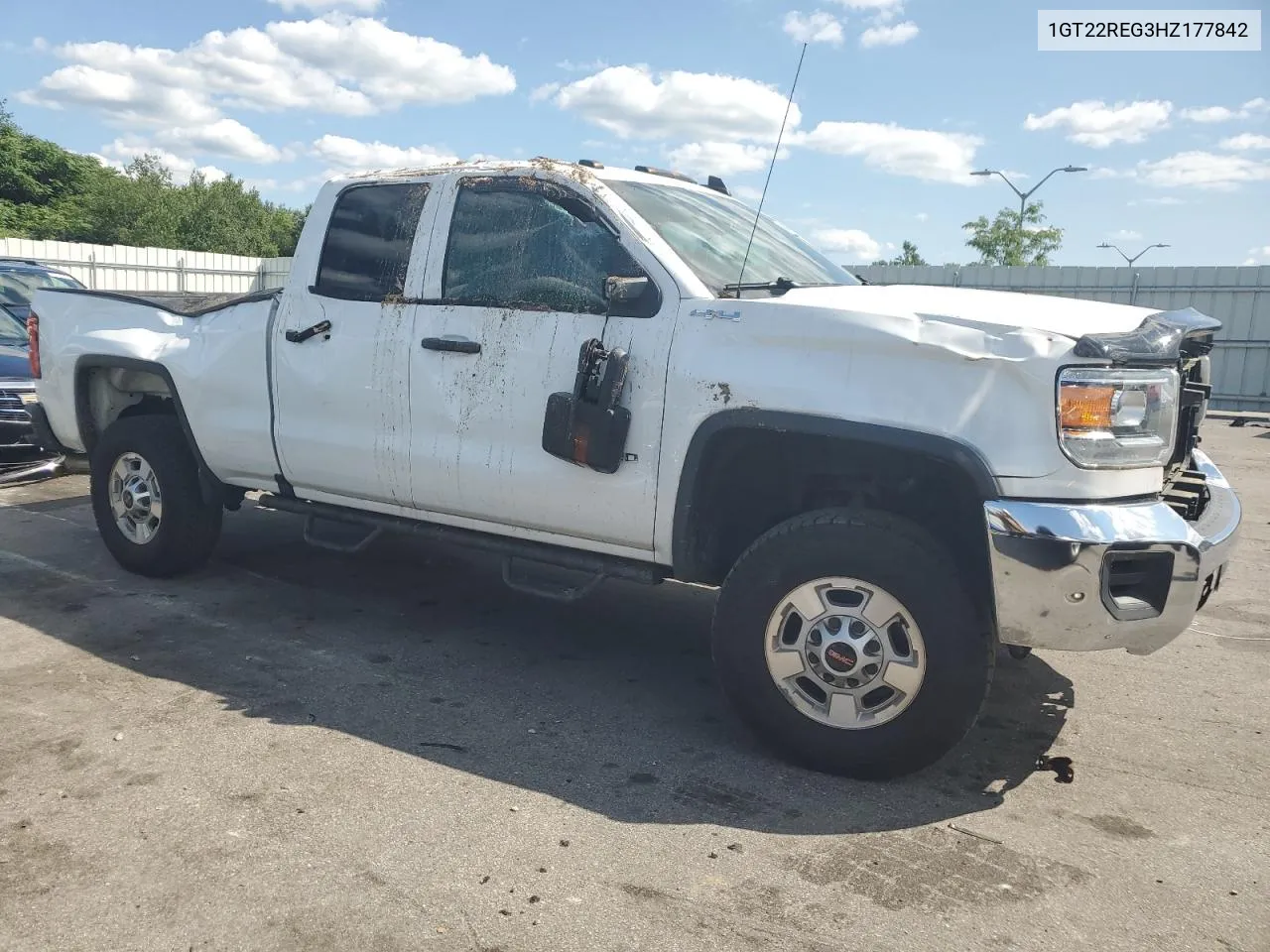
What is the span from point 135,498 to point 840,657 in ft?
13.1

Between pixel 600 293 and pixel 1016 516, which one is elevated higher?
pixel 600 293

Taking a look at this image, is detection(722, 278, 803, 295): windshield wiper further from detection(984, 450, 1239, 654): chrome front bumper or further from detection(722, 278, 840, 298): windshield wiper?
detection(984, 450, 1239, 654): chrome front bumper

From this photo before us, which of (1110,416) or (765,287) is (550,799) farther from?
(1110,416)

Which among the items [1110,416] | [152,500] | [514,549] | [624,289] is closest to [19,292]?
[152,500]

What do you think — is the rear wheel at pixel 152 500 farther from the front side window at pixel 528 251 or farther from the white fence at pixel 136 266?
the white fence at pixel 136 266

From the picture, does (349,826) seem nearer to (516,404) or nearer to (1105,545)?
(516,404)

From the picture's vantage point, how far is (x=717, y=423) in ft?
12.3

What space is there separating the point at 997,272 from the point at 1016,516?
65.9 ft

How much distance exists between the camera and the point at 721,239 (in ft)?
14.5

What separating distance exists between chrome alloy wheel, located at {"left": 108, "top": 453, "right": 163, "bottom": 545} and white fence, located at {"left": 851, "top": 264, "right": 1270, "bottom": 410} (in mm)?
16780

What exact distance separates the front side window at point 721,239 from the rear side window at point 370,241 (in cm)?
97

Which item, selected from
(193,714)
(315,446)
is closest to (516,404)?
(315,446)

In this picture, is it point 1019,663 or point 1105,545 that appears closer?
point 1105,545

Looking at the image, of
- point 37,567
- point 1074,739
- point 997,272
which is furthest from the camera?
point 997,272
